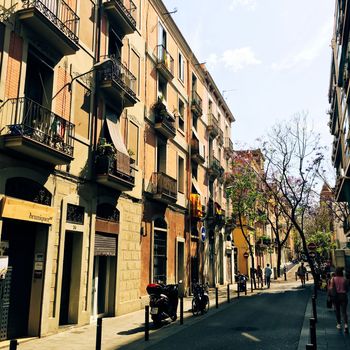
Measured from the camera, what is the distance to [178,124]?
928 inches

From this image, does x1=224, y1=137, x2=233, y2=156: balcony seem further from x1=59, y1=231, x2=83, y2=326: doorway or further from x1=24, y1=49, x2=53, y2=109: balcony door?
x1=24, y1=49, x2=53, y2=109: balcony door

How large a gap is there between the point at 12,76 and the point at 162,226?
1187 centimetres

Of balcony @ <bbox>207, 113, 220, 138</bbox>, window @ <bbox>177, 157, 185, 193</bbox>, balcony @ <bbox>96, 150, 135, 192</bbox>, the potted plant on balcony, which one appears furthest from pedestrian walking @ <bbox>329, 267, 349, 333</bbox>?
balcony @ <bbox>207, 113, 220, 138</bbox>

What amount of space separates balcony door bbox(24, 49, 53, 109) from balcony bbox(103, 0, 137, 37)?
15.4ft

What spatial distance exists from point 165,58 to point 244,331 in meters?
15.1

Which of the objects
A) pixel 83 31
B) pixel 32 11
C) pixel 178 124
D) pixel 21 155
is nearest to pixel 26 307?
pixel 21 155

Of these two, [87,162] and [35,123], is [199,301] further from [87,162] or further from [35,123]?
[35,123]

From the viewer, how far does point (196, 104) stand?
26250 millimetres

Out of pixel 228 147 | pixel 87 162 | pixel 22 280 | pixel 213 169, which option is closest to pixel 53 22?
pixel 87 162

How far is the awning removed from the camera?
47.8ft

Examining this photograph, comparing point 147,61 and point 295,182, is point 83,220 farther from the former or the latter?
point 295,182

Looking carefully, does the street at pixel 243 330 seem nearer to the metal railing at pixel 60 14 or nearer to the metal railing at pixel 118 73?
the metal railing at pixel 118 73

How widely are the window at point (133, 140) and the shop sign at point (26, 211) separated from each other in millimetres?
6108

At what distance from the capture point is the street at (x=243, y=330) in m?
9.68
